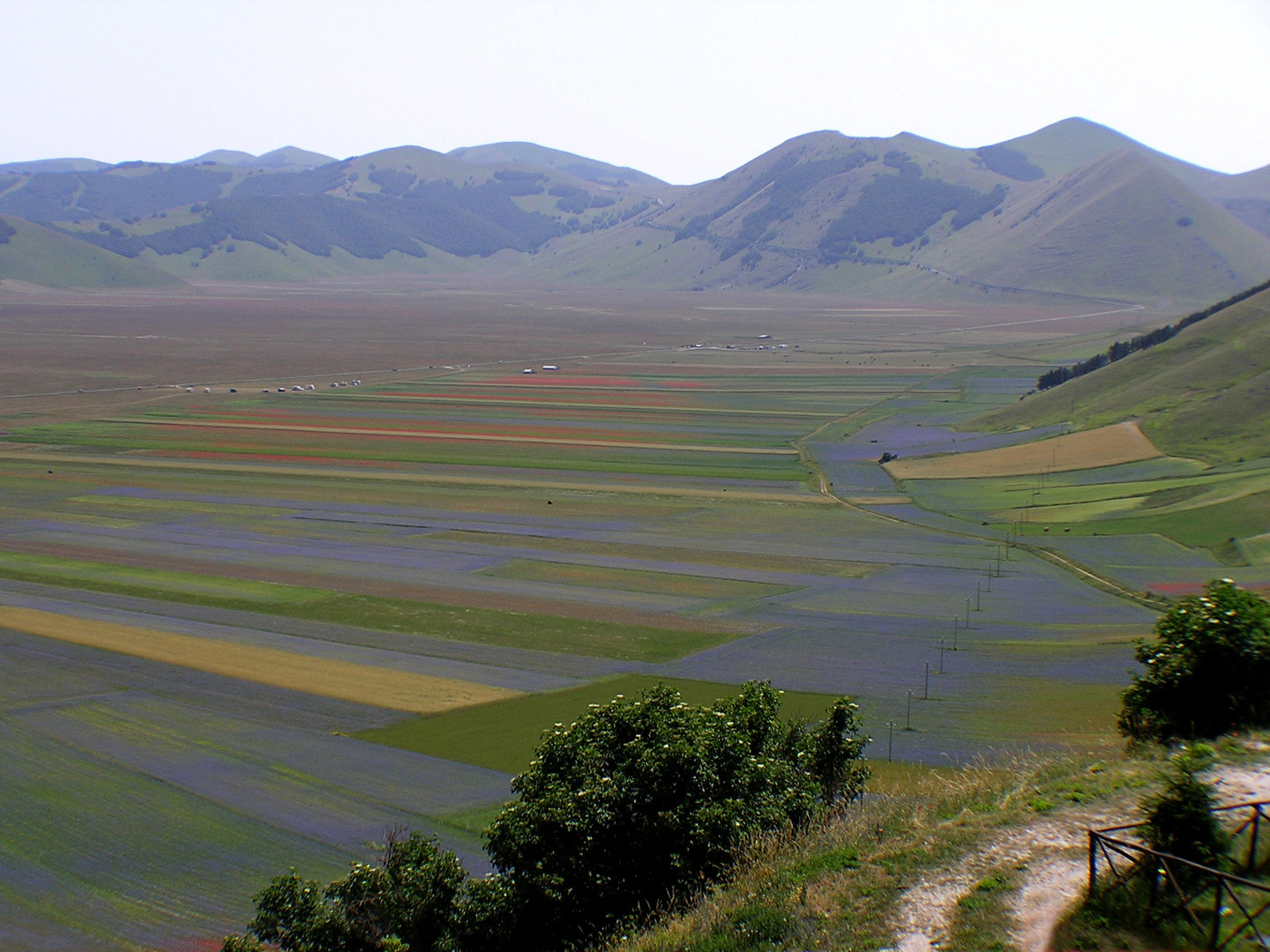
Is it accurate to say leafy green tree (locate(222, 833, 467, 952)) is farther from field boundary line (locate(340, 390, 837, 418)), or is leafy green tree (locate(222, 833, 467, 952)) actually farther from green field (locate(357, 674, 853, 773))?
field boundary line (locate(340, 390, 837, 418))

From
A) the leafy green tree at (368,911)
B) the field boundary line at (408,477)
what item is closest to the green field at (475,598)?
the field boundary line at (408,477)

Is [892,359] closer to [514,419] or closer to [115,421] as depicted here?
[514,419]

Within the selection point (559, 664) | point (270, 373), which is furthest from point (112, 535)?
point (270, 373)

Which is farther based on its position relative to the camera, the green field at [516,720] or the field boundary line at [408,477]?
the field boundary line at [408,477]

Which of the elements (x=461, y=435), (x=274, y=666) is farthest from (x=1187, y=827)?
(x=461, y=435)

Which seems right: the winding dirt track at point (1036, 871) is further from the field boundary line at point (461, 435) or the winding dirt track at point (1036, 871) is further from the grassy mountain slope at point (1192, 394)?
the field boundary line at point (461, 435)

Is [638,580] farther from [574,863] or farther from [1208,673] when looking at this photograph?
[1208,673]
